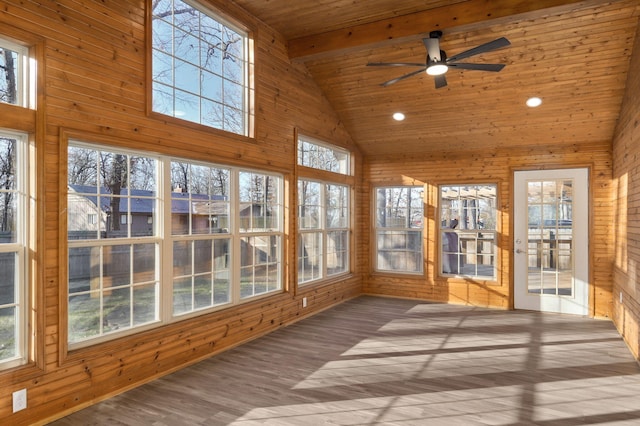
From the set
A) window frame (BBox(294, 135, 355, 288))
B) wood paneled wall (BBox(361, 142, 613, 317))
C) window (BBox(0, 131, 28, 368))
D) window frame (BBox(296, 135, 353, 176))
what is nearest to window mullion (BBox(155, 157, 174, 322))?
window (BBox(0, 131, 28, 368))

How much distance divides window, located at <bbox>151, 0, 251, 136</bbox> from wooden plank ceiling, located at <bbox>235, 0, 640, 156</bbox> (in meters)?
0.48

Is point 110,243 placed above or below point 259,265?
above

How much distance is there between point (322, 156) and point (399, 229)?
2.02 metres

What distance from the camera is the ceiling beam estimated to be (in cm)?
413

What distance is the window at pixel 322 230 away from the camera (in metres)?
6.17

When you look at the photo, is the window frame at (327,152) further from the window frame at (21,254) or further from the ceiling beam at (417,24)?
the window frame at (21,254)

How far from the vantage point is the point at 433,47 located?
3.85 meters

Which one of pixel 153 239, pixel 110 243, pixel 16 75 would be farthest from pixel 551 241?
pixel 16 75

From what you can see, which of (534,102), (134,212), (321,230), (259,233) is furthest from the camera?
(321,230)

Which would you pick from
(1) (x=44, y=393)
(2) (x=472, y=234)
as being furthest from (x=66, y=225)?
(2) (x=472, y=234)

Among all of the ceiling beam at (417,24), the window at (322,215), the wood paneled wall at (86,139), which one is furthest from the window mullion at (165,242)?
the ceiling beam at (417,24)

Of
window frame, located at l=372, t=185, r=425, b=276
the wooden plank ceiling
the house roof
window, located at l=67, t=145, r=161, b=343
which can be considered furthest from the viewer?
window frame, located at l=372, t=185, r=425, b=276

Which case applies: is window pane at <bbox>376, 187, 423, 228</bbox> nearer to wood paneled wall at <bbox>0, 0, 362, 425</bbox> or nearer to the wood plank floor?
the wood plank floor

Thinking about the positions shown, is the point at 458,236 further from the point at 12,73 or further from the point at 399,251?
the point at 12,73
